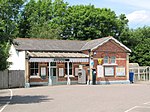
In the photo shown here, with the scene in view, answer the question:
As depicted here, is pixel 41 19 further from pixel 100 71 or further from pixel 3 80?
pixel 3 80

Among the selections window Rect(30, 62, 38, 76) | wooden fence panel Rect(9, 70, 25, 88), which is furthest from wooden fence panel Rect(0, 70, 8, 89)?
window Rect(30, 62, 38, 76)

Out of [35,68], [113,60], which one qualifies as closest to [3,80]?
[35,68]

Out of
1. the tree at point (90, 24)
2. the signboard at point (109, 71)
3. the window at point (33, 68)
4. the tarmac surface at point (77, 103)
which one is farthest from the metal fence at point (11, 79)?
the tree at point (90, 24)

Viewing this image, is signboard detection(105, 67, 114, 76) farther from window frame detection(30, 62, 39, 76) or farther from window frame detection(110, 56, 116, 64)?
window frame detection(30, 62, 39, 76)

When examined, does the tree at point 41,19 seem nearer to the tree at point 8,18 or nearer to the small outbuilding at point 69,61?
the small outbuilding at point 69,61

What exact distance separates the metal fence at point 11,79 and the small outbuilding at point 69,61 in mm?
868

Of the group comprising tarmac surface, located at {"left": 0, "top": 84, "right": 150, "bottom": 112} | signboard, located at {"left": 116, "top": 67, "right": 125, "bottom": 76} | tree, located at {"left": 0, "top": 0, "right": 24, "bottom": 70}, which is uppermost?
tree, located at {"left": 0, "top": 0, "right": 24, "bottom": 70}

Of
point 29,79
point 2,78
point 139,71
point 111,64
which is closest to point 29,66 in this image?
point 29,79

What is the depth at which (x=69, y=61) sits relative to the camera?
39.5m

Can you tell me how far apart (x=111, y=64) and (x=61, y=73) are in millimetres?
6341

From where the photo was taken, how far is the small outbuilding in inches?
1517

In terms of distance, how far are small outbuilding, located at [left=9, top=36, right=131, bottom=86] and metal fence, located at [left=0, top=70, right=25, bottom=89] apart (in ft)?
2.85

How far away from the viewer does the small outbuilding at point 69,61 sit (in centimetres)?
3853

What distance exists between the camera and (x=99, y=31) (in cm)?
6162
